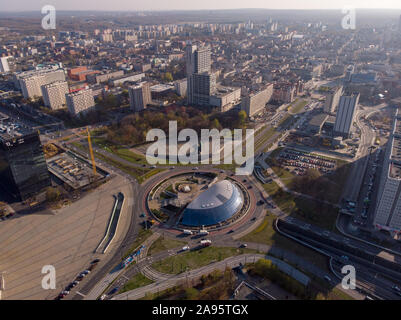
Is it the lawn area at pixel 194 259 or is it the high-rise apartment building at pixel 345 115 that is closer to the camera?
the lawn area at pixel 194 259

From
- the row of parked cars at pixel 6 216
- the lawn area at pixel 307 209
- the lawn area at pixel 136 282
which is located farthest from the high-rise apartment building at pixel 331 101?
the row of parked cars at pixel 6 216

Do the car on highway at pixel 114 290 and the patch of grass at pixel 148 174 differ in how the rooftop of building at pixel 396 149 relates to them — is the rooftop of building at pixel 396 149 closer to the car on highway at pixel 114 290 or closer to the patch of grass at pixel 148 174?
the patch of grass at pixel 148 174

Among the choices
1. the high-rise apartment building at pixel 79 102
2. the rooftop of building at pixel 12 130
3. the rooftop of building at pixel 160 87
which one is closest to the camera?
the rooftop of building at pixel 12 130

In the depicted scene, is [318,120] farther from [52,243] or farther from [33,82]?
[33,82]
